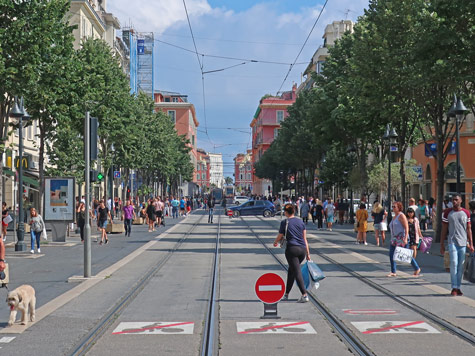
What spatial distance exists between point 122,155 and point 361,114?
78.5 feet

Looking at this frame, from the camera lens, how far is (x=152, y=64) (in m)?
111

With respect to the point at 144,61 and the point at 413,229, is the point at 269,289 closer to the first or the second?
the point at 413,229

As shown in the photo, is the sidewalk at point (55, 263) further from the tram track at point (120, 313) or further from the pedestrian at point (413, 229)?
the pedestrian at point (413, 229)

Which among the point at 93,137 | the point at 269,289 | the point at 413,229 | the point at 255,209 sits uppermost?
the point at 93,137

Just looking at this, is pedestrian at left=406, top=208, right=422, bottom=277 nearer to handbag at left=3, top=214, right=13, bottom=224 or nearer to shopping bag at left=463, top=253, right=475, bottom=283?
shopping bag at left=463, top=253, right=475, bottom=283

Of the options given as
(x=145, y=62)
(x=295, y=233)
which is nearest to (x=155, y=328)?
(x=295, y=233)

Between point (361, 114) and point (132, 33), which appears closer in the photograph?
point (361, 114)

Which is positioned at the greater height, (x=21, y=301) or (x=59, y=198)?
(x=59, y=198)

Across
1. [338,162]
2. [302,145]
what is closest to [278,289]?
[338,162]

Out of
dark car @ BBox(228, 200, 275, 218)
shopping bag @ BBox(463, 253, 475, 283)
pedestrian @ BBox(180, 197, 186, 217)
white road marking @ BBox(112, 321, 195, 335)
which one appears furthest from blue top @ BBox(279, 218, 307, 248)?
dark car @ BBox(228, 200, 275, 218)

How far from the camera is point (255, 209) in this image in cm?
7094

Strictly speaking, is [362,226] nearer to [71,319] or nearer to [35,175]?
[71,319]

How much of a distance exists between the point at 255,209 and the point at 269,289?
2364 inches

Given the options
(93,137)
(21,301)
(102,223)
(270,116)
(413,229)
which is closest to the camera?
(21,301)
